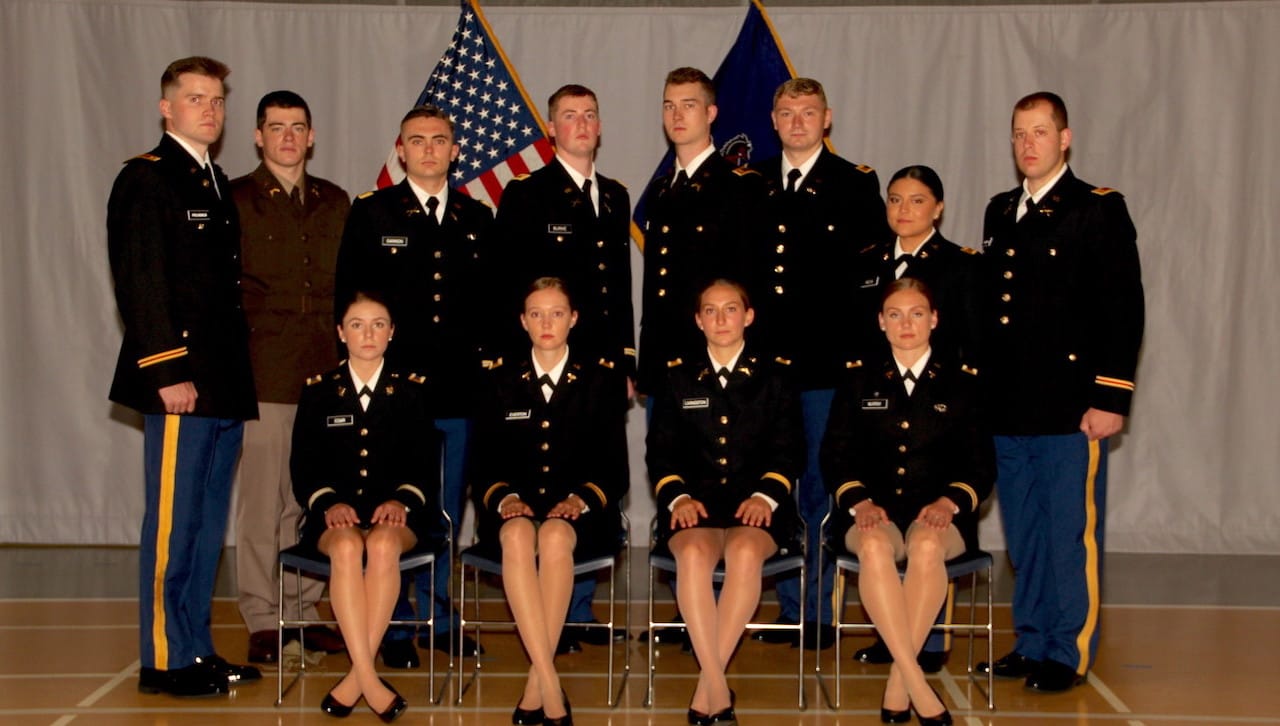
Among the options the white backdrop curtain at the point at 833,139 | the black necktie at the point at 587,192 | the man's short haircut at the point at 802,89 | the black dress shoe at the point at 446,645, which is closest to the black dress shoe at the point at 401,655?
the black dress shoe at the point at 446,645

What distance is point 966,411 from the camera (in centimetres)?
466

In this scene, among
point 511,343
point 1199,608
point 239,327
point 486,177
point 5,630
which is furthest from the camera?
point 486,177

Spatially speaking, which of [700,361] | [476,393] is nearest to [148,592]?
[476,393]

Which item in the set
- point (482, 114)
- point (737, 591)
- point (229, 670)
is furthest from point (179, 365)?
point (482, 114)

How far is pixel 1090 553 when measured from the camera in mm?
4770

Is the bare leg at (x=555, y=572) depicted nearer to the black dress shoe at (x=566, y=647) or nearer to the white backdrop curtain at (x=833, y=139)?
Answer: the black dress shoe at (x=566, y=647)

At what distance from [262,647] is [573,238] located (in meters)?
1.98

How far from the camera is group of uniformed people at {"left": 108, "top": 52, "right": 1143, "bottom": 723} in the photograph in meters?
4.48

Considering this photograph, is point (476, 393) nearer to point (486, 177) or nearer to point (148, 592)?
point (148, 592)

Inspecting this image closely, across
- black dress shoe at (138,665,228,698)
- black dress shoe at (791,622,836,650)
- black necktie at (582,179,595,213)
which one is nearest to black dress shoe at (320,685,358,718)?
black dress shoe at (138,665,228,698)

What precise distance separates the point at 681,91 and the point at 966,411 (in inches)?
64.6

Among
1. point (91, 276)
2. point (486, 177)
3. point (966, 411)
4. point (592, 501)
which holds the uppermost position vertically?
point (486, 177)

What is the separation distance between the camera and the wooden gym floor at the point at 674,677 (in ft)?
14.4

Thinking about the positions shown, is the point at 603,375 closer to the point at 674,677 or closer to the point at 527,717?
the point at 674,677
